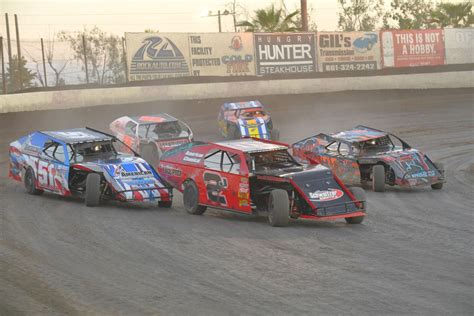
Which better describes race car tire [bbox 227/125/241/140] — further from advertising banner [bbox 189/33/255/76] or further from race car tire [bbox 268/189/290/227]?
race car tire [bbox 268/189/290/227]

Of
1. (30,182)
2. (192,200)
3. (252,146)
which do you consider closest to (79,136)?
(30,182)

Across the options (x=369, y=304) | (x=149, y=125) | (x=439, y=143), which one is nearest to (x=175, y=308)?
(x=369, y=304)

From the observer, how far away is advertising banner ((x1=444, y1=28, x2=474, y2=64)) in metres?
47.8

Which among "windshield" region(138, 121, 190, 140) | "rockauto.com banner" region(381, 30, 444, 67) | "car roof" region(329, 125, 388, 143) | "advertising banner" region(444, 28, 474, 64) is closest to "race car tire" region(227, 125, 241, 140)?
"windshield" region(138, 121, 190, 140)

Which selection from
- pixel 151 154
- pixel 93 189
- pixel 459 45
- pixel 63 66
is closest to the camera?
pixel 93 189

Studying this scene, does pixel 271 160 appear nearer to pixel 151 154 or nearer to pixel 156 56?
pixel 151 154

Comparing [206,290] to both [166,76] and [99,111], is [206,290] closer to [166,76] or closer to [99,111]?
[99,111]

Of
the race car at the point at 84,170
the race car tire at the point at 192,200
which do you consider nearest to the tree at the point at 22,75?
the race car at the point at 84,170

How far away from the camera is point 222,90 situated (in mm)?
40750

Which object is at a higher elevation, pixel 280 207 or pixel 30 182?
pixel 30 182

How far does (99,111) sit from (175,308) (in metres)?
27.6

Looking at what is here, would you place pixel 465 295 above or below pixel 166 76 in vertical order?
below

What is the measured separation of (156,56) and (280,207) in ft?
84.6

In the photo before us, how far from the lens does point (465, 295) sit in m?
10.3
